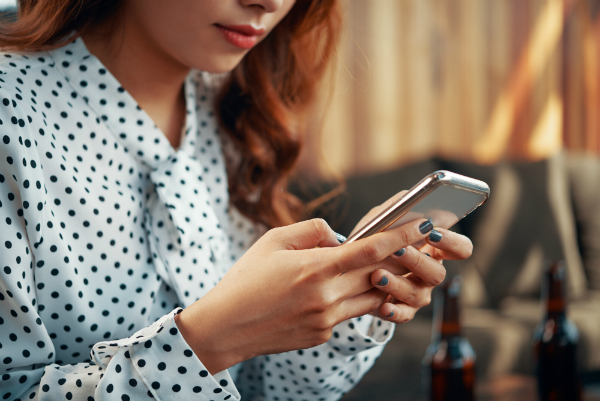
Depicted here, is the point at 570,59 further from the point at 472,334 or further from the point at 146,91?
the point at 146,91

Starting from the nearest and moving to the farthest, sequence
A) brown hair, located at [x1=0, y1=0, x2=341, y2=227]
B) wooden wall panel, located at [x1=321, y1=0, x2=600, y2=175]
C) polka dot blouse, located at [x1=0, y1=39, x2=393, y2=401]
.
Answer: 1. polka dot blouse, located at [x1=0, y1=39, x2=393, y2=401]
2. brown hair, located at [x1=0, y1=0, x2=341, y2=227]
3. wooden wall panel, located at [x1=321, y1=0, x2=600, y2=175]

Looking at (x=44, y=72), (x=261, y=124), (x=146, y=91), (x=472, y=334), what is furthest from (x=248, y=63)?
(x=472, y=334)

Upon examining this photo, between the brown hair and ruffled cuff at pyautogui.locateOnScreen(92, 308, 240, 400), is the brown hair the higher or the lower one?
the higher one

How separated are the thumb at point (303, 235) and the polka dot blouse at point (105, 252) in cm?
14

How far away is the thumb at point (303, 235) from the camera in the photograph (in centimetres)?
49

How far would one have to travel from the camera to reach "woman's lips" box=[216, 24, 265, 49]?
0.65m

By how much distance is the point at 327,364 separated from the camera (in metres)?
0.77

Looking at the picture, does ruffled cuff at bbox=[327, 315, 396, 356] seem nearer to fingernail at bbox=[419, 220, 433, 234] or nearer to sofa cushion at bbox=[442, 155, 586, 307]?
fingernail at bbox=[419, 220, 433, 234]

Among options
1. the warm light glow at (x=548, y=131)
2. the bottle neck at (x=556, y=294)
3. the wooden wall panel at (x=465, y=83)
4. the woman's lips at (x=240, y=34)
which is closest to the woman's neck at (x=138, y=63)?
the woman's lips at (x=240, y=34)

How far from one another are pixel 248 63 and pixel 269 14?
0.26 meters

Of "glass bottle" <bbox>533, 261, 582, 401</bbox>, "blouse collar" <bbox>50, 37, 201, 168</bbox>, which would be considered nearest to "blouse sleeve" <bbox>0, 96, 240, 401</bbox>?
"blouse collar" <bbox>50, 37, 201, 168</bbox>

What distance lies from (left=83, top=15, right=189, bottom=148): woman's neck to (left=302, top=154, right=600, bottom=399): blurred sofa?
1114 millimetres

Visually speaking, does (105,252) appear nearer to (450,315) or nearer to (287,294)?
(287,294)

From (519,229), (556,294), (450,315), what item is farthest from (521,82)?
(450,315)
